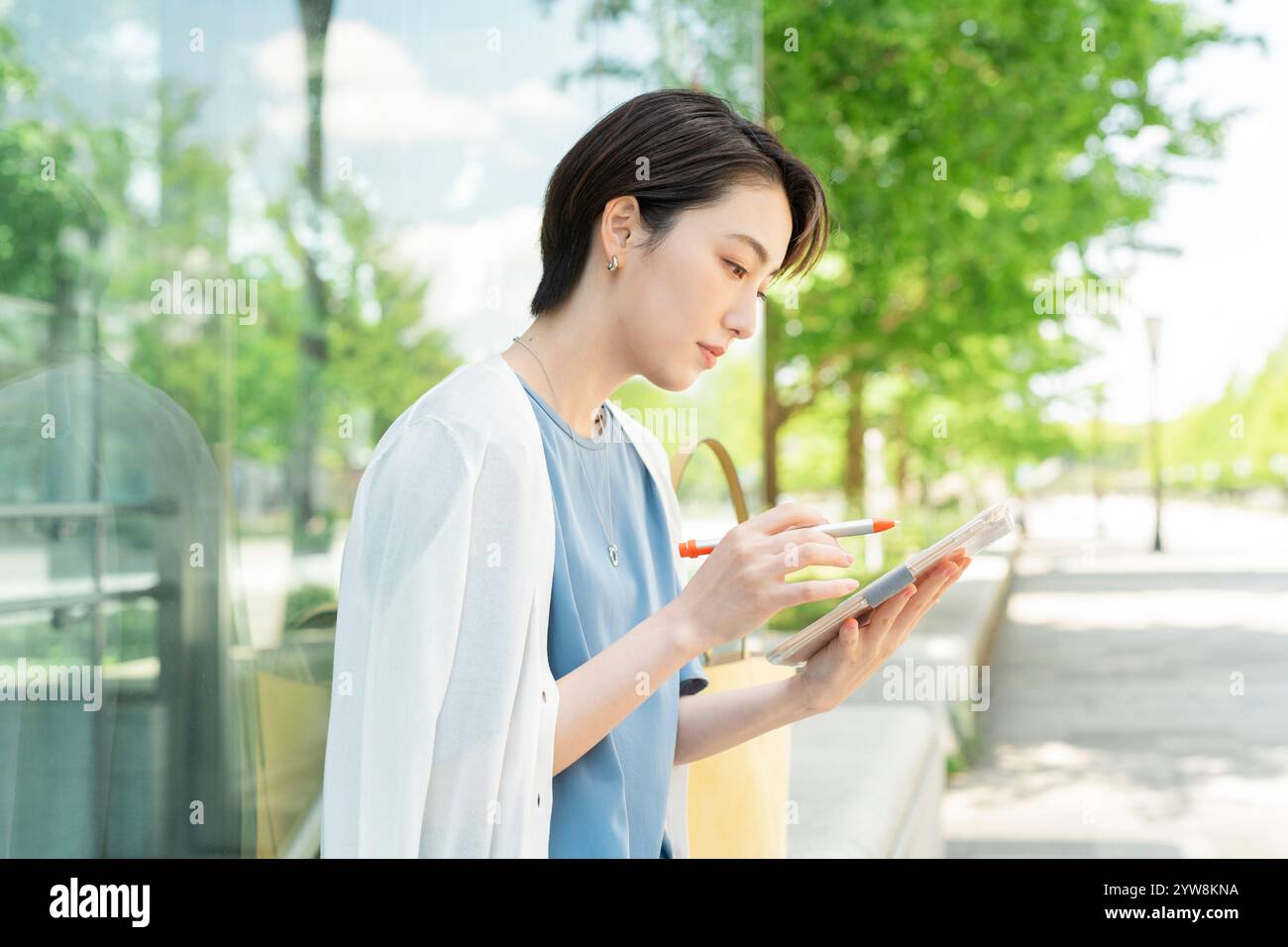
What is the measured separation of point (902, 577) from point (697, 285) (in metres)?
0.45

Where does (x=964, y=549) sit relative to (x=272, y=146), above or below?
below

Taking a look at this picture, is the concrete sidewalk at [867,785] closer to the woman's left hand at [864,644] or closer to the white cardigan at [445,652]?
the woman's left hand at [864,644]

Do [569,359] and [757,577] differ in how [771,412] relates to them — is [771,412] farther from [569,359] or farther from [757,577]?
[757,577]

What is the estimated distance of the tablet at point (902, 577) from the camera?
4.73 feet

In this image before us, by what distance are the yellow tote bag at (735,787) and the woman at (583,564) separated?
161 mm

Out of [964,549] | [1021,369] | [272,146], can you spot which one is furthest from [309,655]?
[1021,369]

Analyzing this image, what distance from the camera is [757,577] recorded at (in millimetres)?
1344

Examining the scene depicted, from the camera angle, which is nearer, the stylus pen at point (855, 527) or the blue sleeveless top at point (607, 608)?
the stylus pen at point (855, 527)

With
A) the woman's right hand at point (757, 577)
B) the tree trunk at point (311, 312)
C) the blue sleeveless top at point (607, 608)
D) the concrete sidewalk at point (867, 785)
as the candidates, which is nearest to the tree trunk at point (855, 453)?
the concrete sidewalk at point (867, 785)

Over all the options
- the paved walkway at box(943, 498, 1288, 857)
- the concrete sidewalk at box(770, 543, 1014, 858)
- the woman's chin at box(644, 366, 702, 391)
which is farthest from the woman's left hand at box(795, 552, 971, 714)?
the paved walkway at box(943, 498, 1288, 857)
